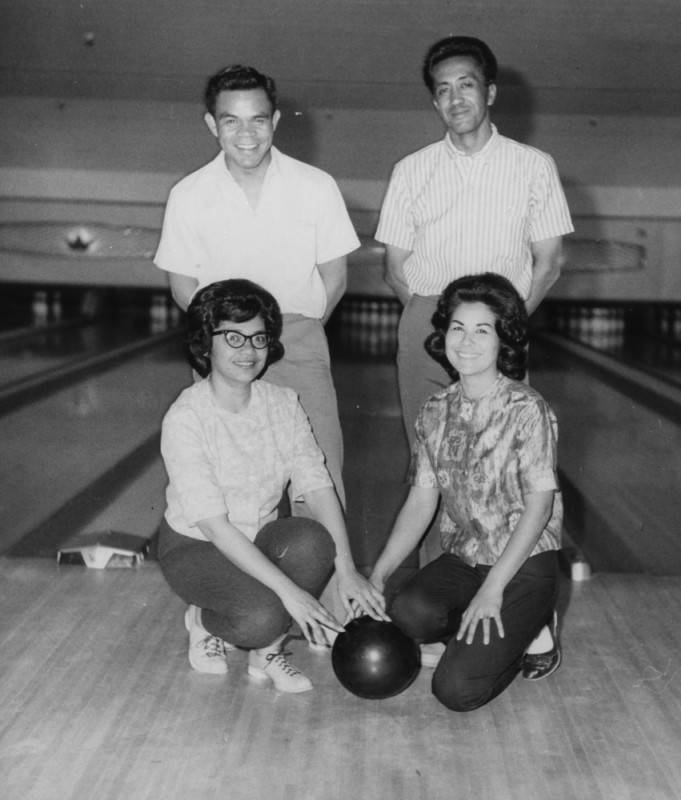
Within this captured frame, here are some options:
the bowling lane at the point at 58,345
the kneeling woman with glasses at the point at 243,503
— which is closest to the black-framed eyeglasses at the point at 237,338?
the kneeling woman with glasses at the point at 243,503

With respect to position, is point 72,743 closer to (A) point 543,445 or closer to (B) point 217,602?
(B) point 217,602

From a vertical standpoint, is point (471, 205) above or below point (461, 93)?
below

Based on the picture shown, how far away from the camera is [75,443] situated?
424cm

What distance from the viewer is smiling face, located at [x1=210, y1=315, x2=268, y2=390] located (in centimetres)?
213

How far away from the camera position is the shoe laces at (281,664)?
2096 millimetres

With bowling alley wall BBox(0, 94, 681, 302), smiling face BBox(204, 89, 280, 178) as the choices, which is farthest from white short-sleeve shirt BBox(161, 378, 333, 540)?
bowling alley wall BBox(0, 94, 681, 302)

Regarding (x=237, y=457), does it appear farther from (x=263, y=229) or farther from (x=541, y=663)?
(x=541, y=663)

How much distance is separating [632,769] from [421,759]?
0.32 m

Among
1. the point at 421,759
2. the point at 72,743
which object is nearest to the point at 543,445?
the point at 421,759

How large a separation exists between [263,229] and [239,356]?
363 millimetres

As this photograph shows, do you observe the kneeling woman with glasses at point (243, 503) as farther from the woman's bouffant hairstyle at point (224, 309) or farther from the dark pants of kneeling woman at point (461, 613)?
the dark pants of kneeling woman at point (461, 613)

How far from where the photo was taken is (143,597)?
8.51ft

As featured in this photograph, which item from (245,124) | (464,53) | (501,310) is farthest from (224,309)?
(464,53)

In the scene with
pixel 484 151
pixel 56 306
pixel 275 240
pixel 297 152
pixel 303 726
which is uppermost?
pixel 297 152
